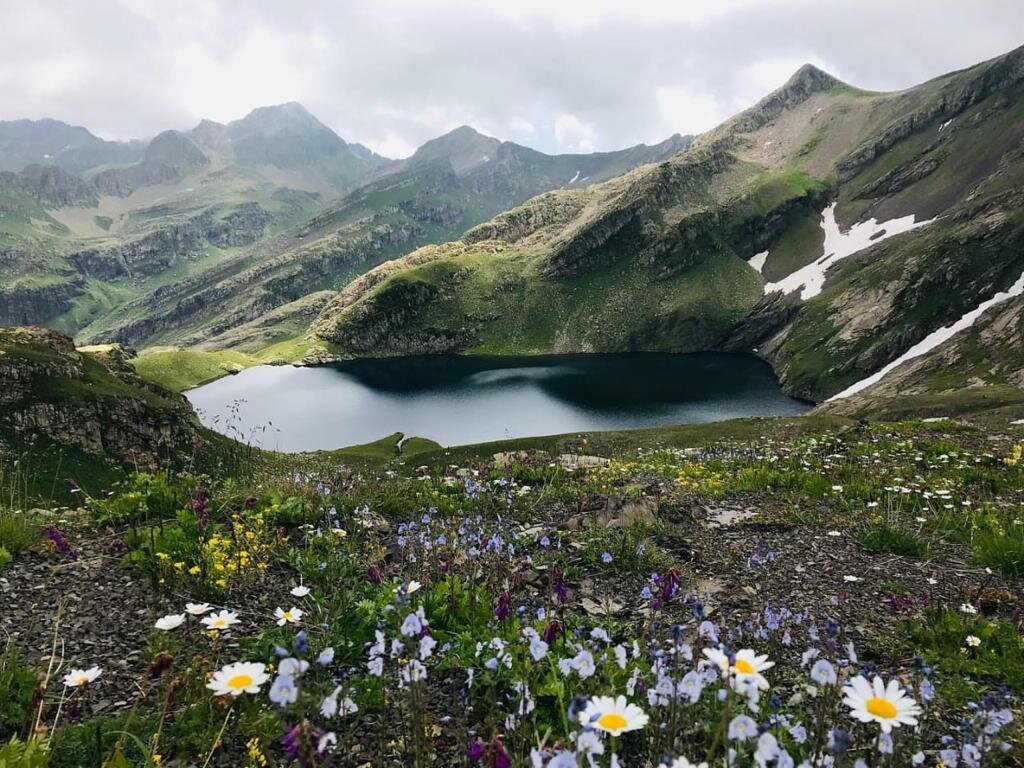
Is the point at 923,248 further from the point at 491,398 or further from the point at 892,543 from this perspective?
the point at 892,543

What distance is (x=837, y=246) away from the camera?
17600 centimetres

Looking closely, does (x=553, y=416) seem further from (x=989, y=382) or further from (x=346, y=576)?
(x=346, y=576)

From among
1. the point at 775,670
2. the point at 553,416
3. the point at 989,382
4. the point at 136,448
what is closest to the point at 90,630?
the point at 775,670

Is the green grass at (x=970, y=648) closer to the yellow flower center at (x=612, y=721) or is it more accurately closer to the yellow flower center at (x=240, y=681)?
the yellow flower center at (x=612, y=721)

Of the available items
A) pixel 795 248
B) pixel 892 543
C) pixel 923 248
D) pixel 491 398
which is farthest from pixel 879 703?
pixel 795 248

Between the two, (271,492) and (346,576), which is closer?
(346,576)

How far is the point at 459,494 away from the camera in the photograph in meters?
12.0

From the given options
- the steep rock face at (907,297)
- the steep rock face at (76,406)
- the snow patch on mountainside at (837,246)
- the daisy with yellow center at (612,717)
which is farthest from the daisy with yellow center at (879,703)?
the snow patch on mountainside at (837,246)

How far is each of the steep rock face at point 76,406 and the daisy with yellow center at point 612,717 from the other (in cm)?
4283

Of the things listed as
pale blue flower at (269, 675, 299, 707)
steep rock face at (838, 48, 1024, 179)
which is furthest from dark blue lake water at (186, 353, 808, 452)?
steep rock face at (838, 48, 1024, 179)

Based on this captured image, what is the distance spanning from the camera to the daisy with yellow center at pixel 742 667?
2588 mm

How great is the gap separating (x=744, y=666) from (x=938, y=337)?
12692 cm

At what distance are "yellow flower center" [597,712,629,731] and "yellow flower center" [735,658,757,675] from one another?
0.76 m

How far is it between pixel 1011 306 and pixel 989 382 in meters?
23.7
